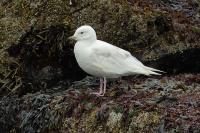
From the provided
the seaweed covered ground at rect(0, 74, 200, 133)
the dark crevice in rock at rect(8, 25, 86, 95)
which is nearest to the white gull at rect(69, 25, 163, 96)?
the seaweed covered ground at rect(0, 74, 200, 133)

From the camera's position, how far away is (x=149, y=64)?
33.3 ft

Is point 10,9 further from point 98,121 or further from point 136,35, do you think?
point 98,121

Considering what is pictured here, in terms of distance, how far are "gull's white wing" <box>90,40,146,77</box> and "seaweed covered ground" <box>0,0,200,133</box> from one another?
298 mm

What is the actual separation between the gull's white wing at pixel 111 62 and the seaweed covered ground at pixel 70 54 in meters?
0.30

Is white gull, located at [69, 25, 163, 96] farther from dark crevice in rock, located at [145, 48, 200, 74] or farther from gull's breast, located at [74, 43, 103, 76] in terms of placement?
dark crevice in rock, located at [145, 48, 200, 74]

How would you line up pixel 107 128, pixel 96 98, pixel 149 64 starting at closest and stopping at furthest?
pixel 107 128, pixel 96 98, pixel 149 64

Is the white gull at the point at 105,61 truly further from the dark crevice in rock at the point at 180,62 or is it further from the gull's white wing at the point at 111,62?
the dark crevice in rock at the point at 180,62

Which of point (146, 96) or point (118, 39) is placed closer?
point (146, 96)

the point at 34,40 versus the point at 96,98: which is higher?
the point at 34,40

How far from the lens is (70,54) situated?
1028 centimetres

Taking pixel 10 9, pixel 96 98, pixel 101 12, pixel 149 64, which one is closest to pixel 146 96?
pixel 96 98

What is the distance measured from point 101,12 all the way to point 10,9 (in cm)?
158

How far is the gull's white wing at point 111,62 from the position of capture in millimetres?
Result: 8914

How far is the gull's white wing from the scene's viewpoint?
29.2 feet
